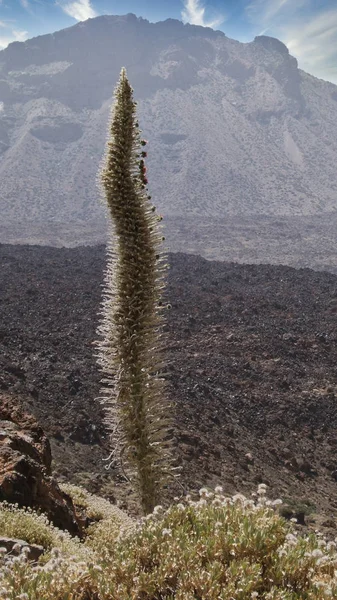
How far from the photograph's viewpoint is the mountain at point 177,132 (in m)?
95.3

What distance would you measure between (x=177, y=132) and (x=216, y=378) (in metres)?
113

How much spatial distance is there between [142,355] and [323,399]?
49.8 feet

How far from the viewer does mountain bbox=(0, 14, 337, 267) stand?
95312 mm

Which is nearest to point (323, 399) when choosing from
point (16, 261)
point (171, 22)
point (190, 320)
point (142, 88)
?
point (190, 320)

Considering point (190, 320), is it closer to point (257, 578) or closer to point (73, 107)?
point (257, 578)

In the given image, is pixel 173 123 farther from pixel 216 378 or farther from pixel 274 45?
pixel 216 378

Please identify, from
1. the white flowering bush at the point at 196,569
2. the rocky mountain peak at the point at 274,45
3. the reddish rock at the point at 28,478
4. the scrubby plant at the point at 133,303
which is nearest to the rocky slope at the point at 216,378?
the reddish rock at the point at 28,478

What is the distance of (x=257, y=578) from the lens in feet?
10.0

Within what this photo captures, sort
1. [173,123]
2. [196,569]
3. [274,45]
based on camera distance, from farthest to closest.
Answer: [274,45]
[173,123]
[196,569]

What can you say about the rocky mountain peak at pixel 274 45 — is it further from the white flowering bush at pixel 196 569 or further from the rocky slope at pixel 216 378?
the white flowering bush at pixel 196 569

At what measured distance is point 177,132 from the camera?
12662cm

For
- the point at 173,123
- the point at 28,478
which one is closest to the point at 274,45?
the point at 173,123

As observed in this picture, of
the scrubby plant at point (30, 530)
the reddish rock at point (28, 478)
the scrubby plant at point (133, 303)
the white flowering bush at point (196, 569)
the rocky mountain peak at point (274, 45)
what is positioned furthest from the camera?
the rocky mountain peak at point (274, 45)

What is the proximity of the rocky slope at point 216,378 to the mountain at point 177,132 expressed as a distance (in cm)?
3721
